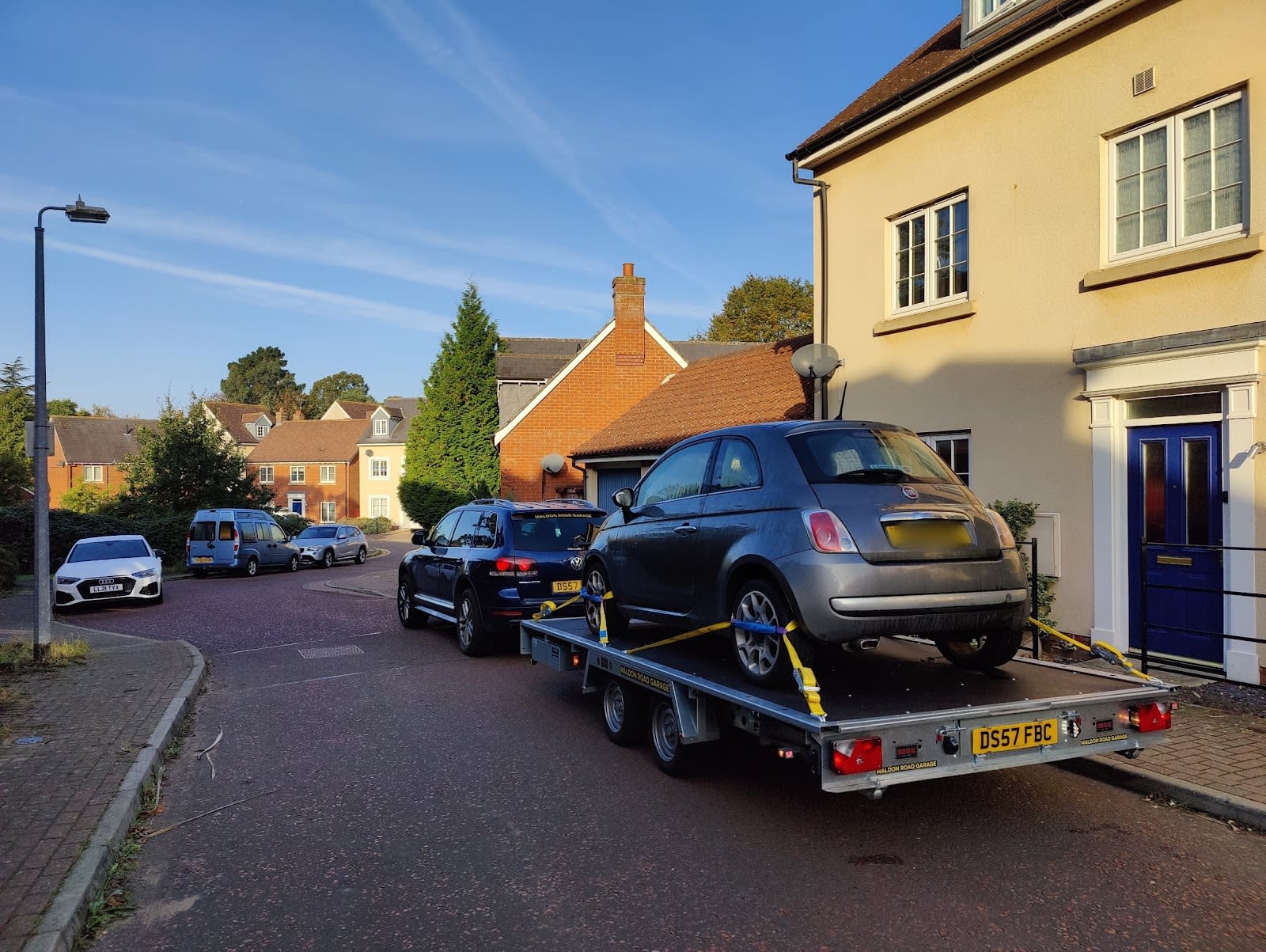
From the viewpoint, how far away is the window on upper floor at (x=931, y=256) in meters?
10.7

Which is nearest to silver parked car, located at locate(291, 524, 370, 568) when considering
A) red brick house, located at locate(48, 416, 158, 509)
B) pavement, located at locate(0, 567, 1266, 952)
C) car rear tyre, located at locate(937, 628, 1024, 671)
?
pavement, located at locate(0, 567, 1266, 952)

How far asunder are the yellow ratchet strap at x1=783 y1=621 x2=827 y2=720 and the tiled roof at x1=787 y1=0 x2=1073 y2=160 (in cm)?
740

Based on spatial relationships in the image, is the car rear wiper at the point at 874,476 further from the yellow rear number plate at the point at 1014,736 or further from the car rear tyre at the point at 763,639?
the yellow rear number plate at the point at 1014,736

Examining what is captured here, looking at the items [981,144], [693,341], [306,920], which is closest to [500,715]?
[306,920]

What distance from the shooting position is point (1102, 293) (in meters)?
8.80

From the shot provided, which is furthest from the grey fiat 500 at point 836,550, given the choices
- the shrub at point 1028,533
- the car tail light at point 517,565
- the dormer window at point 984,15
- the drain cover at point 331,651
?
the dormer window at point 984,15

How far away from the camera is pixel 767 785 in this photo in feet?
18.9

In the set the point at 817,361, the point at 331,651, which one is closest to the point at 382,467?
the point at 331,651

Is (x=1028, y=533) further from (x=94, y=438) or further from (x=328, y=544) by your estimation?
(x=94, y=438)

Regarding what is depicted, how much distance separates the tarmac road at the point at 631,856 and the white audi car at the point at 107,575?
12.2 meters

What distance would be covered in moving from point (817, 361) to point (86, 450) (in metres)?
69.2

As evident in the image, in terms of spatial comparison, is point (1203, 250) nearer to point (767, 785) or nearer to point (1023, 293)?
point (1023, 293)

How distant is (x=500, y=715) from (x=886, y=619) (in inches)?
157

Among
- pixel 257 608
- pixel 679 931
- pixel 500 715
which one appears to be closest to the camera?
pixel 679 931
